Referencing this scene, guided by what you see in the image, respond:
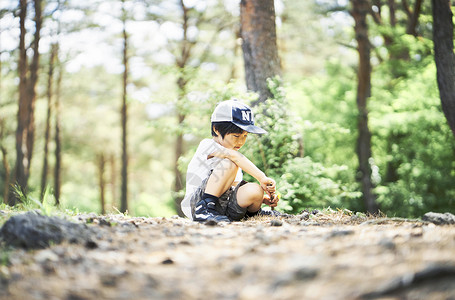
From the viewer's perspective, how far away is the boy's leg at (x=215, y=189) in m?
3.81

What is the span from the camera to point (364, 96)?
12.4 m

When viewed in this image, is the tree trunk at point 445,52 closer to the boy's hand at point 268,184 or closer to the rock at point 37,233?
the boy's hand at point 268,184

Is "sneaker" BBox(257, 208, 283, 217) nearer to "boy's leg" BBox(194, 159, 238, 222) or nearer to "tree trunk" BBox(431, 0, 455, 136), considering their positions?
"boy's leg" BBox(194, 159, 238, 222)

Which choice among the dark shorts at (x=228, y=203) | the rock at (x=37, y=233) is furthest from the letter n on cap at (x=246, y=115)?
the rock at (x=37, y=233)

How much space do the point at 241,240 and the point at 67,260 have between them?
983mm

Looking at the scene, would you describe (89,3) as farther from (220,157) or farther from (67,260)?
(67,260)

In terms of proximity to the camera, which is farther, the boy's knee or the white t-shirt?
the white t-shirt

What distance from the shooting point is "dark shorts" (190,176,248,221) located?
3938 millimetres

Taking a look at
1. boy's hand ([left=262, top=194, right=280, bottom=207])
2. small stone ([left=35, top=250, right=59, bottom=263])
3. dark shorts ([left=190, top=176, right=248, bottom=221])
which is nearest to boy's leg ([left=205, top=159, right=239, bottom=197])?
dark shorts ([left=190, top=176, right=248, bottom=221])

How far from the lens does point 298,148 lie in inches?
258

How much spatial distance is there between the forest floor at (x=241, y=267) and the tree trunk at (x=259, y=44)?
13.8ft

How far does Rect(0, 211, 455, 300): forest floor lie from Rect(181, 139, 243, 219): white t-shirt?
54.8 inches

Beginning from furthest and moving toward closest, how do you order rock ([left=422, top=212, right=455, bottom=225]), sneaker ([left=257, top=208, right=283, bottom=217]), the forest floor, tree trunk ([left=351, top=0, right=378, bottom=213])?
tree trunk ([left=351, top=0, right=378, bottom=213]) < sneaker ([left=257, top=208, right=283, bottom=217]) < rock ([left=422, top=212, right=455, bottom=225]) < the forest floor

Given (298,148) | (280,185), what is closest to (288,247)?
(280,185)
